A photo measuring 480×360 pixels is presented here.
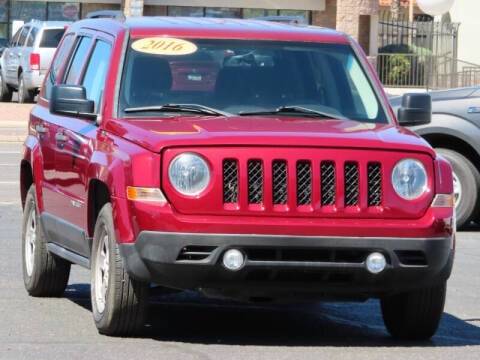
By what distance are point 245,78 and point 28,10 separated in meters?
40.9

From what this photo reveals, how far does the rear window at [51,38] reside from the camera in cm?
3322

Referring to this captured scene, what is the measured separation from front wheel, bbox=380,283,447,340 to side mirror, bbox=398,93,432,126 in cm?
111

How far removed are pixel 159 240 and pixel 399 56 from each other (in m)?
39.6

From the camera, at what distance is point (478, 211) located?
47.1ft

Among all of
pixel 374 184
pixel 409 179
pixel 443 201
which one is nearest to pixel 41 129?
pixel 374 184

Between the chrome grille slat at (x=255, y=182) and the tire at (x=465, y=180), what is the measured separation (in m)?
6.80

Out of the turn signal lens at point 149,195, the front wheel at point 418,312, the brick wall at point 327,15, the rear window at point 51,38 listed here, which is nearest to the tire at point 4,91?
the rear window at point 51,38

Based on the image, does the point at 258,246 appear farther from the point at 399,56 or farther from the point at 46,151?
the point at 399,56

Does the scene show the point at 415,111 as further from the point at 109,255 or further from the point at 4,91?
the point at 4,91

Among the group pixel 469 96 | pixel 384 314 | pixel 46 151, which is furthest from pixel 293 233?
pixel 469 96

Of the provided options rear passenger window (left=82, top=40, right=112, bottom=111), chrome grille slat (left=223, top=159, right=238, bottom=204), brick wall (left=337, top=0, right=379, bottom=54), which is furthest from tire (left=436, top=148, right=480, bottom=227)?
brick wall (left=337, top=0, right=379, bottom=54)

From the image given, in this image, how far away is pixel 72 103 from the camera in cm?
844

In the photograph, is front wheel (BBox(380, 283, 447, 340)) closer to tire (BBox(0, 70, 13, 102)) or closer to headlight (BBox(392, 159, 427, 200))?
headlight (BBox(392, 159, 427, 200))

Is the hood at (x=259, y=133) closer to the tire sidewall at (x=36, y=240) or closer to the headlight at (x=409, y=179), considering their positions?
the headlight at (x=409, y=179)
